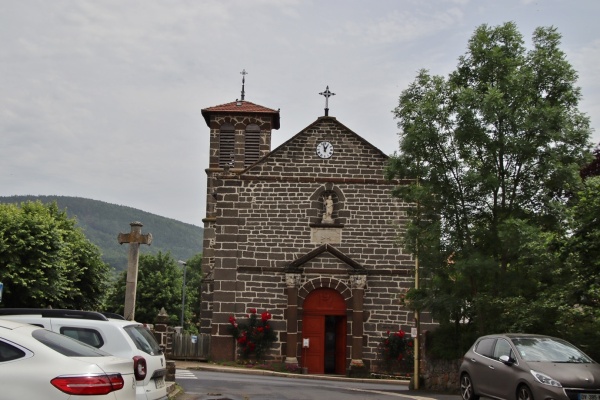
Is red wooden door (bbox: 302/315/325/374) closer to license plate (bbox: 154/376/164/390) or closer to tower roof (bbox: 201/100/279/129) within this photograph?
tower roof (bbox: 201/100/279/129)

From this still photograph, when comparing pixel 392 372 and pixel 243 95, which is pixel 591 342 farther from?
pixel 243 95

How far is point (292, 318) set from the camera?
31062mm

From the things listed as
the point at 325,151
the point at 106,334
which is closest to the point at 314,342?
the point at 325,151

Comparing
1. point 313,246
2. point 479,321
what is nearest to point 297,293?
point 313,246

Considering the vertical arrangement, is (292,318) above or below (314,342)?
above

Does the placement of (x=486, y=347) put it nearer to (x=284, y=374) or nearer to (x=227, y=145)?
(x=284, y=374)

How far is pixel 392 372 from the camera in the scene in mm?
30500

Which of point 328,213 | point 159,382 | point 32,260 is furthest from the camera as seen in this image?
point 32,260

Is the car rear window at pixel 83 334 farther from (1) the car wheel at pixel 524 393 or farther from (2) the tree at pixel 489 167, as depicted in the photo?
(2) the tree at pixel 489 167

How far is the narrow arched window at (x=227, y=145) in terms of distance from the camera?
37.9 meters

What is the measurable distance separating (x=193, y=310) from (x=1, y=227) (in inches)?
2018

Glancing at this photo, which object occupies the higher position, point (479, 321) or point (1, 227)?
point (1, 227)

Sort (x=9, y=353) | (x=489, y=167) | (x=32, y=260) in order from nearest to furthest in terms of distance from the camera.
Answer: (x=9, y=353) < (x=489, y=167) < (x=32, y=260)

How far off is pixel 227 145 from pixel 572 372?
27.5m
